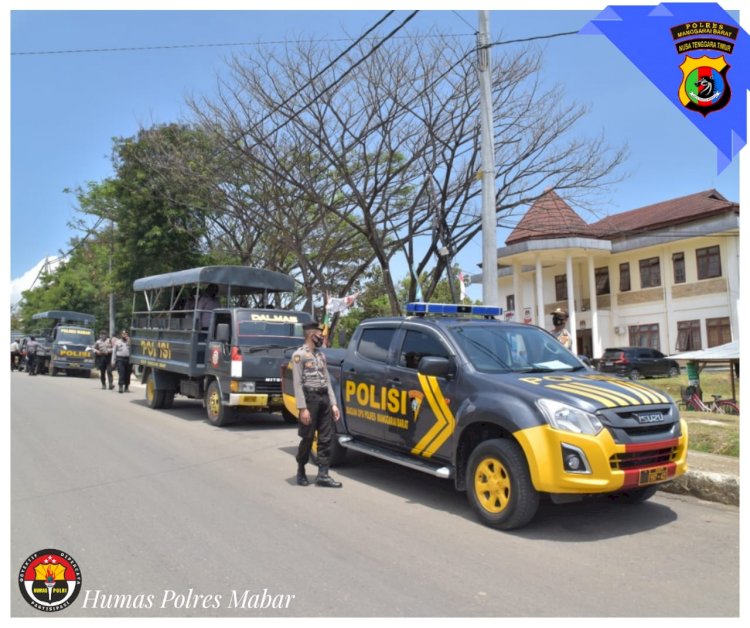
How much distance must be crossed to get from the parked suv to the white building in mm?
2126

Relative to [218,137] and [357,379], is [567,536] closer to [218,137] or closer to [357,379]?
[357,379]

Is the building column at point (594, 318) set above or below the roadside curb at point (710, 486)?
above

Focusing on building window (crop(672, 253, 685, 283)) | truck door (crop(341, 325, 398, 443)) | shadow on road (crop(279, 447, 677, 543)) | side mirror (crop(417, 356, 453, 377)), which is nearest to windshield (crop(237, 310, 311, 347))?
truck door (crop(341, 325, 398, 443))

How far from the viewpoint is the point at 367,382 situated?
7223 millimetres

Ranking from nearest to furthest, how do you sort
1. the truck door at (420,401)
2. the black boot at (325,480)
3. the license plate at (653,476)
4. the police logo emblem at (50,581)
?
1. the police logo emblem at (50,581)
2. the license plate at (653,476)
3. the truck door at (420,401)
4. the black boot at (325,480)

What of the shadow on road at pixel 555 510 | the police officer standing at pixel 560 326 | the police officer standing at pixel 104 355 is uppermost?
the police officer standing at pixel 560 326

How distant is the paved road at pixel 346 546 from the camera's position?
3.98m

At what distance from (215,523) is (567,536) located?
2972 mm

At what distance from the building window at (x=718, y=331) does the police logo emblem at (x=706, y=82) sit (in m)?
24.5

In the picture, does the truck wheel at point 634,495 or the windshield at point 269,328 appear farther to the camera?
the windshield at point 269,328

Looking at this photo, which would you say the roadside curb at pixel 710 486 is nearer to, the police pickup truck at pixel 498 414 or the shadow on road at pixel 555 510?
the shadow on road at pixel 555 510

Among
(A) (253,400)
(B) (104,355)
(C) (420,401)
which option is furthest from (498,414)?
(B) (104,355)

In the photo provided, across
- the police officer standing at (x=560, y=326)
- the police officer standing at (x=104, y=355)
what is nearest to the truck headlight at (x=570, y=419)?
the police officer standing at (x=560, y=326)

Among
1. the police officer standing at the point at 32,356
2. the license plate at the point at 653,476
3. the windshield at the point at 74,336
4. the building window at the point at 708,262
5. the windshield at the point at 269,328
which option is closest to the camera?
the license plate at the point at 653,476
